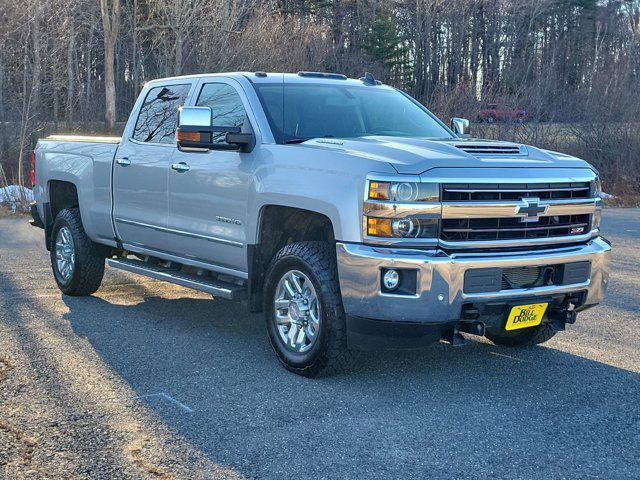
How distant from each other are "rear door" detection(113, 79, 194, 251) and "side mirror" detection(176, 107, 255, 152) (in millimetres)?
849

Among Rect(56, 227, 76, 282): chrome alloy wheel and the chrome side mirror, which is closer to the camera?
the chrome side mirror

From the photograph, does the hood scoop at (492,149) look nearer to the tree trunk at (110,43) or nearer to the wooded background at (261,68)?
the wooded background at (261,68)

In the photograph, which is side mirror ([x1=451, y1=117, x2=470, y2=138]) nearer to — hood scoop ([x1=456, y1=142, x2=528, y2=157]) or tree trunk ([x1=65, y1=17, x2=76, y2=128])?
hood scoop ([x1=456, y1=142, x2=528, y2=157])

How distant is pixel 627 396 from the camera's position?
512 cm

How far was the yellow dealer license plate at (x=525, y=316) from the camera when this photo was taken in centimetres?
505

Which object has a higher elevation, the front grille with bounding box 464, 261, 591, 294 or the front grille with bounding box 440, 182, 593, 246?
the front grille with bounding box 440, 182, 593, 246

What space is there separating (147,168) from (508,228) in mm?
3189

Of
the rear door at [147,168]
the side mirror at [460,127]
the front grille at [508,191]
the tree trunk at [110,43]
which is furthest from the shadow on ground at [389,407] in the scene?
the tree trunk at [110,43]

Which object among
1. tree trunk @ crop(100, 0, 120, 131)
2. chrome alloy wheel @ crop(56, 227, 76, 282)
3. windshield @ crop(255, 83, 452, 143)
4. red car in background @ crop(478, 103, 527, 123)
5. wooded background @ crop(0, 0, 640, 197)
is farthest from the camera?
tree trunk @ crop(100, 0, 120, 131)

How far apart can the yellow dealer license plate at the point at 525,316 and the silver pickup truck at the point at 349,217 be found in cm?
1

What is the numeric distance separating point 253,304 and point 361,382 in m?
1.02

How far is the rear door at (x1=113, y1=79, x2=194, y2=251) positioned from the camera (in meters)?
6.77

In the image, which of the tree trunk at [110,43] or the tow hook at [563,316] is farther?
the tree trunk at [110,43]

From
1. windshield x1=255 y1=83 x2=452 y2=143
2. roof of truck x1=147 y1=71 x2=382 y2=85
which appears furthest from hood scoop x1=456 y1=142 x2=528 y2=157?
roof of truck x1=147 y1=71 x2=382 y2=85
